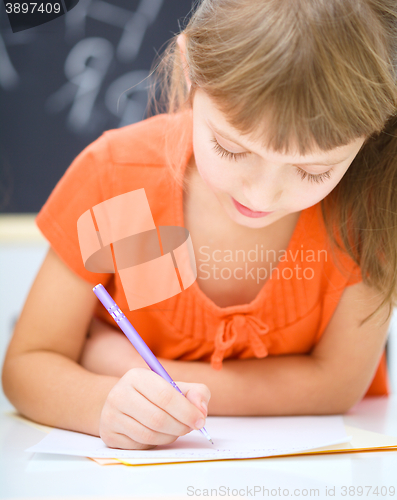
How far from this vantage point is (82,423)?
365 millimetres

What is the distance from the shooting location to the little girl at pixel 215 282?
33cm

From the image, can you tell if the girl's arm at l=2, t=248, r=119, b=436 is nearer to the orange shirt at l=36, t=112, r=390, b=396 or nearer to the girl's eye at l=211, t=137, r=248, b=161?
the orange shirt at l=36, t=112, r=390, b=396

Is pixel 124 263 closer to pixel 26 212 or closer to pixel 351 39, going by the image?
pixel 351 39

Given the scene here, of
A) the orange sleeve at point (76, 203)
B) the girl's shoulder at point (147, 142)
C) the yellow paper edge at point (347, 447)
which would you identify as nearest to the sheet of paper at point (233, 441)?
the yellow paper edge at point (347, 447)

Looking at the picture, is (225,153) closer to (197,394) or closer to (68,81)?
(197,394)

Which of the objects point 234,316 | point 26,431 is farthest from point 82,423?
point 234,316

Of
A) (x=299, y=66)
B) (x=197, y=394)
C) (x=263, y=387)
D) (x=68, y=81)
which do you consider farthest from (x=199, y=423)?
(x=68, y=81)

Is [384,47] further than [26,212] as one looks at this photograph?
No

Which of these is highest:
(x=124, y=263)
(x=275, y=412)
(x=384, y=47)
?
(x=384, y=47)

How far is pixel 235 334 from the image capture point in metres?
0.43

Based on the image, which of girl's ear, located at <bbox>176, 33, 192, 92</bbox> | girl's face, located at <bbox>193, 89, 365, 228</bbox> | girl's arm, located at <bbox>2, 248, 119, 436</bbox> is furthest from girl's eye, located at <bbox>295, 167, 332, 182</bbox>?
girl's arm, located at <bbox>2, 248, 119, 436</bbox>

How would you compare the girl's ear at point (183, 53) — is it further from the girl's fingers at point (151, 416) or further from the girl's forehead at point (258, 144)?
the girl's fingers at point (151, 416)

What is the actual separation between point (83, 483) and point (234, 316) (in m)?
0.20

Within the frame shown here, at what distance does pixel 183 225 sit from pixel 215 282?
0.06 m
